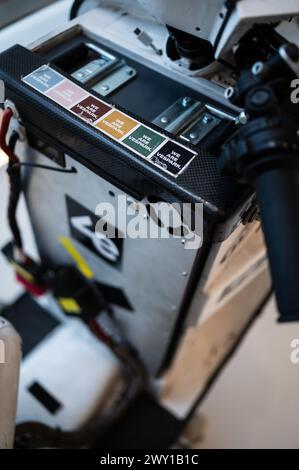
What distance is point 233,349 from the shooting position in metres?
1.55

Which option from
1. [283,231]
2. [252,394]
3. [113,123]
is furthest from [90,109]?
[252,394]

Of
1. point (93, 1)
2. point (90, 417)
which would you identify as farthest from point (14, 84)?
point (90, 417)

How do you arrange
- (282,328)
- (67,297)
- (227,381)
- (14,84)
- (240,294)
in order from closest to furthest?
(14,84), (67,297), (240,294), (227,381), (282,328)

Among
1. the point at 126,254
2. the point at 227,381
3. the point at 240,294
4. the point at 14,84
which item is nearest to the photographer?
the point at 14,84

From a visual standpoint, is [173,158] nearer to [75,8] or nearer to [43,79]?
[43,79]

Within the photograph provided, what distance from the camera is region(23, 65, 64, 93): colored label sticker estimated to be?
692mm

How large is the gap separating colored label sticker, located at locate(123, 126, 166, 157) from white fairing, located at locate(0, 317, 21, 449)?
0.37m

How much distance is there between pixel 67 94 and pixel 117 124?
0.35 feet

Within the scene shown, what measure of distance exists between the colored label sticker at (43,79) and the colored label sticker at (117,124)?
0.12m

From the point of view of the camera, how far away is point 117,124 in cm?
66

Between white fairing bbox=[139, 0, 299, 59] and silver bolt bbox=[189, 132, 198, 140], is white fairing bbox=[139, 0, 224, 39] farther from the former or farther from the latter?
silver bolt bbox=[189, 132, 198, 140]

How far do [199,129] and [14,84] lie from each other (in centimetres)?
32

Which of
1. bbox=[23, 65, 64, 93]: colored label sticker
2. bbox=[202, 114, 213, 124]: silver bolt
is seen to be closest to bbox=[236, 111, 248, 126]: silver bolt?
bbox=[202, 114, 213, 124]: silver bolt

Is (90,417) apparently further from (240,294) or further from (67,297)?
(240,294)
